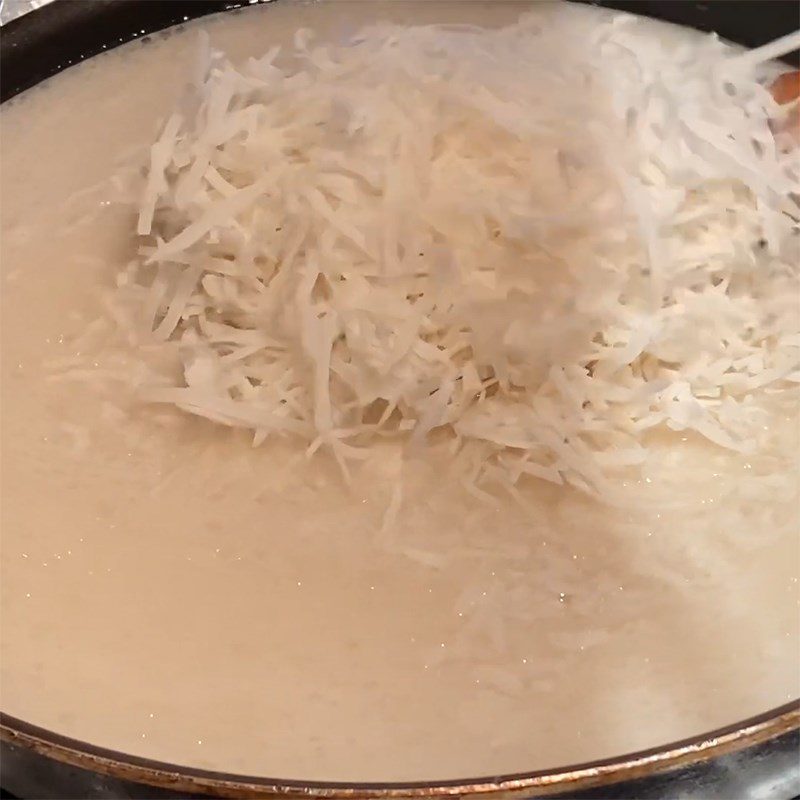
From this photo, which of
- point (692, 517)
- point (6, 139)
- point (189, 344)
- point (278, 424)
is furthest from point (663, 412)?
point (6, 139)

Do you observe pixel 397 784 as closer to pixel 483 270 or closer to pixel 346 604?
pixel 346 604

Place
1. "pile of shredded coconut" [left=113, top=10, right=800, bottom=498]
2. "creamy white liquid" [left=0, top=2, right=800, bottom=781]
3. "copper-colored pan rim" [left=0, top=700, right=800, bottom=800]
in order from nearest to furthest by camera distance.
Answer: "copper-colored pan rim" [left=0, top=700, right=800, bottom=800]
"creamy white liquid" [left=0, top=2, right=800, bottom=781]
"pile of shredded coconut" [left=113, top=10, right=800, bottom=498]

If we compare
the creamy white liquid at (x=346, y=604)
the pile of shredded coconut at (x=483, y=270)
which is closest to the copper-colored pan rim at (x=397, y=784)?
the creamy white liquid at (x=346, y=604)

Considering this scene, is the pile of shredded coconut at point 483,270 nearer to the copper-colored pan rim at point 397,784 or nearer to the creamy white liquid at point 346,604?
the creamy white liquid at point 346,604

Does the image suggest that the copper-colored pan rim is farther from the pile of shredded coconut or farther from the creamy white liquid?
the pile of shredded coconut

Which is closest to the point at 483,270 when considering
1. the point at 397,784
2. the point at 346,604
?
the point at 346,604

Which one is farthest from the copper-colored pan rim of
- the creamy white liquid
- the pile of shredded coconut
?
the pile of shredded coconut
